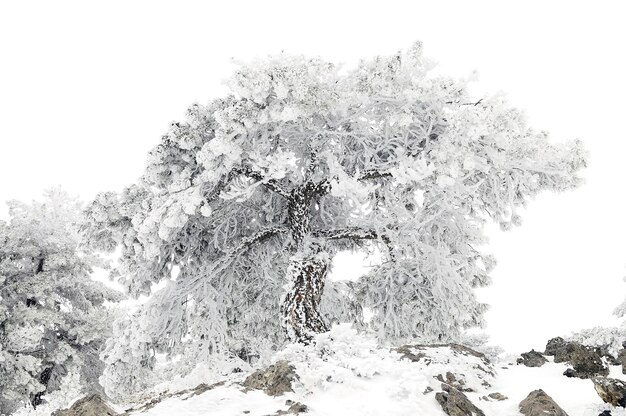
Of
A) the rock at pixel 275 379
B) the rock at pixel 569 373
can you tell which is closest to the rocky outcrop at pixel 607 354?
the rock at pixel 569 373

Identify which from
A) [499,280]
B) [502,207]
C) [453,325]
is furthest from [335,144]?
[499,280]

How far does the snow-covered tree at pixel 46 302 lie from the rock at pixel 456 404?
1434cm

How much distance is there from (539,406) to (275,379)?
12.7 feet

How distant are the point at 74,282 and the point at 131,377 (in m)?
7.75

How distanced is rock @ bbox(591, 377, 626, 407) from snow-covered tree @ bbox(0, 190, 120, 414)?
1612 centimetres

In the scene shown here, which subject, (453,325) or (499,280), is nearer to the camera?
(453,325)

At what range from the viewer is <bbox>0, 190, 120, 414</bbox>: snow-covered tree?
1780 centimetres

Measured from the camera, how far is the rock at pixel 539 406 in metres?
7.32

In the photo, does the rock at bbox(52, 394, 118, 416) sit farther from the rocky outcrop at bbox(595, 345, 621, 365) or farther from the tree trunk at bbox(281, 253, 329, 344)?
the rocky outcrop at bbox(595, 345, 621, 365)

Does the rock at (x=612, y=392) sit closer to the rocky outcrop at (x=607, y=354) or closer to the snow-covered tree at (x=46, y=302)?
the rocky outcrop at (x=607, y=354)

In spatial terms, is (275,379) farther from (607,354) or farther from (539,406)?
(607,354)

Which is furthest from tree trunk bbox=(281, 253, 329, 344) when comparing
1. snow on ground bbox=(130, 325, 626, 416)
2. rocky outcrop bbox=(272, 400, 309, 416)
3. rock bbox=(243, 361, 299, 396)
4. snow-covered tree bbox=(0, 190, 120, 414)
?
snow-covered tree bbox=(0, 190, 120, 414)

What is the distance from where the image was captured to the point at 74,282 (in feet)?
65.9

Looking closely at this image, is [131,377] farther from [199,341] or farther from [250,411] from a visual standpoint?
[250,411]
